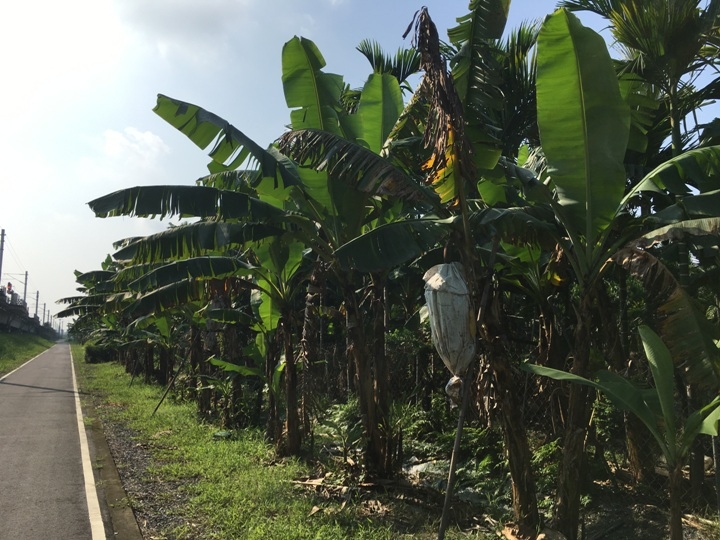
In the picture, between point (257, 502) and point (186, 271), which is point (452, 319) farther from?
point (186, 271)

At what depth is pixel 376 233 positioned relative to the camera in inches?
217

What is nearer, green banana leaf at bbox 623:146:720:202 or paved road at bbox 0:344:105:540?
green banana leaf at bbox 623:146:720:202

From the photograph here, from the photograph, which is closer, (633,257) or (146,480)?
(633,257)

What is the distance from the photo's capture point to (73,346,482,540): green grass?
5.79 metres

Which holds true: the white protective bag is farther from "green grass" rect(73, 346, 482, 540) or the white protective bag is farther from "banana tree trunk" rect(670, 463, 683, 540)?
"green grass" rect(73, 346, 482, 540)

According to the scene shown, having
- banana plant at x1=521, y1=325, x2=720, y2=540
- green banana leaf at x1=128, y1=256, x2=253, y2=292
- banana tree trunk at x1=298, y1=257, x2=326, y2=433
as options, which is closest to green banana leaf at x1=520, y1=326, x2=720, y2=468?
banana plant at x1=521, y1=325, x2=720, y2=540

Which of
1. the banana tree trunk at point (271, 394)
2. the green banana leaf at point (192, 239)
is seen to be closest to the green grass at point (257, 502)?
the banana tree trunk at point (271, 394)

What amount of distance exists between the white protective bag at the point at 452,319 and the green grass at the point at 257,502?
2.13 metres

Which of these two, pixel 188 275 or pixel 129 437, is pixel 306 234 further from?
pixel 129 437

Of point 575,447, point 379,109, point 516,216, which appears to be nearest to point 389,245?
point 516,216

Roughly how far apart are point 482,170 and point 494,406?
217 cm

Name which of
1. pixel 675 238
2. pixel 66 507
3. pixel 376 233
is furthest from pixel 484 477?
pixel 66 507

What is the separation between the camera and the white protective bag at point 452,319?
4379 mm

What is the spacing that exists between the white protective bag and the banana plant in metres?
0.51
